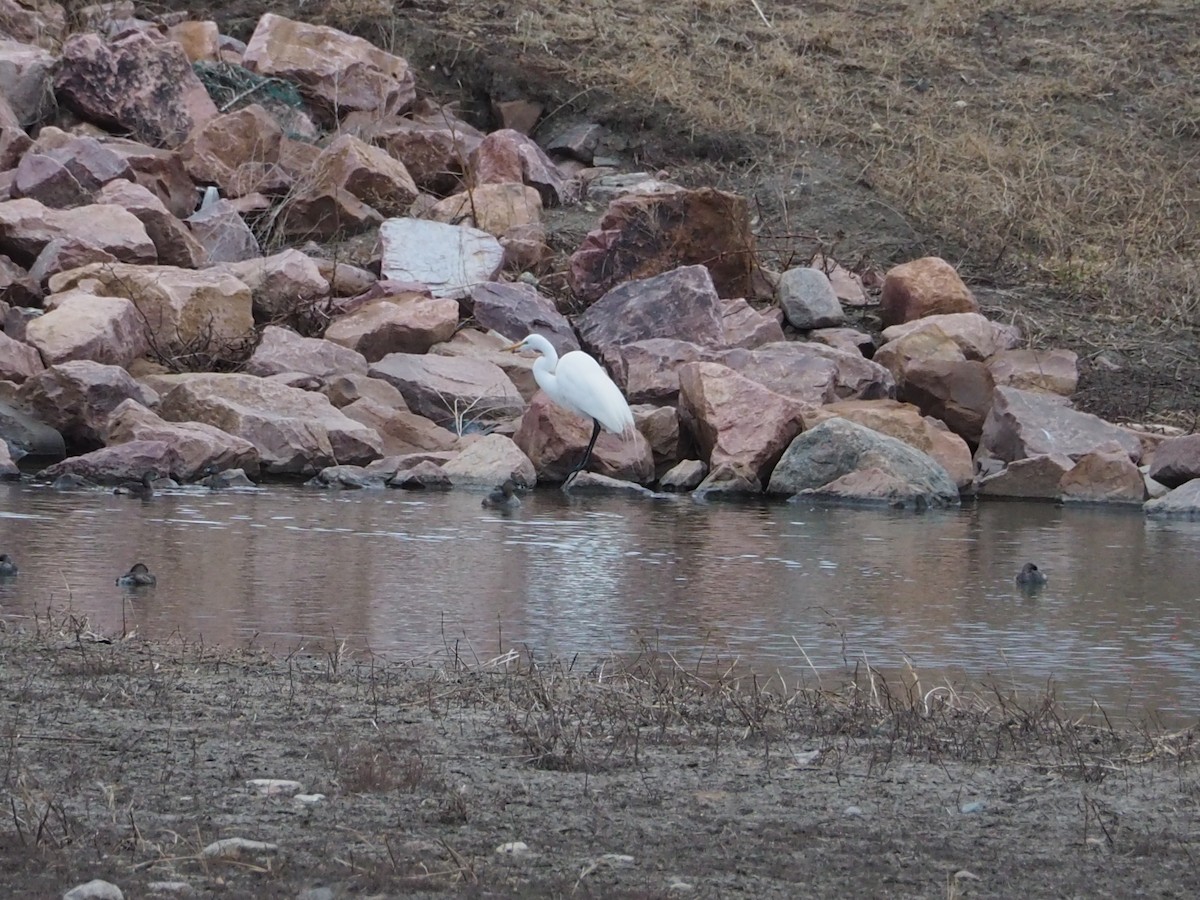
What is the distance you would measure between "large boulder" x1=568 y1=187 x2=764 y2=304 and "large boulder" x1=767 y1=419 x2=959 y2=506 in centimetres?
326

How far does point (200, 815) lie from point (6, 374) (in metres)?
7.89

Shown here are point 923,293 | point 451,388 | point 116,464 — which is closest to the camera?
point 116,464

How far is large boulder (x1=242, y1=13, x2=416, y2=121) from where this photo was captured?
668 inches

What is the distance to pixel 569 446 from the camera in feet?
36.3

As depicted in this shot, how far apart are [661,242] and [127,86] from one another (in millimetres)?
5163

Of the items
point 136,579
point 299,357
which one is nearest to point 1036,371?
point 299,357

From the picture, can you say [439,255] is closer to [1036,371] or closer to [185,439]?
[185,439]

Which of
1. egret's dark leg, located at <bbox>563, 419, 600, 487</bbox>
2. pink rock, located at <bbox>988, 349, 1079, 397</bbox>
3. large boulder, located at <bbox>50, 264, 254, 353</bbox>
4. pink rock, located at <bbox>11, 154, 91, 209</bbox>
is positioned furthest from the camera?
pink rock, located at <bbox>11, 154, 91, 209</bbox>

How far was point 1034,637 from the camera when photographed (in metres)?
6.27

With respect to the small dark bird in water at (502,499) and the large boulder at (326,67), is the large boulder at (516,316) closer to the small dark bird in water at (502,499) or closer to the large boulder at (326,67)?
the small dark bird in water at (502,499)

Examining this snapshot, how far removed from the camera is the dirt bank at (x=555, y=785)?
2.95 metres

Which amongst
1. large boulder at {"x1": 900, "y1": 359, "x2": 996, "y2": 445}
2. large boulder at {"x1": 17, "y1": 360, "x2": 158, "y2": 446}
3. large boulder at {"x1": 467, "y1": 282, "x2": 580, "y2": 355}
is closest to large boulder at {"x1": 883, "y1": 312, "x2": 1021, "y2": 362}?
large boulder at {"x1": 900, "y1": 359, "x2": 996, "y2": 445}

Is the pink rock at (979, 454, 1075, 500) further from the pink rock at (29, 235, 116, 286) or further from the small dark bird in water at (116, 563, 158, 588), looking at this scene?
the small dark bird in water at (116, 563, 158, 588)

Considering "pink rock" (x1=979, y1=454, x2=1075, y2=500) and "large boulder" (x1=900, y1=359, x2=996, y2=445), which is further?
"large boulder" (x1=900, y1=359, x2=996, y2=445)
